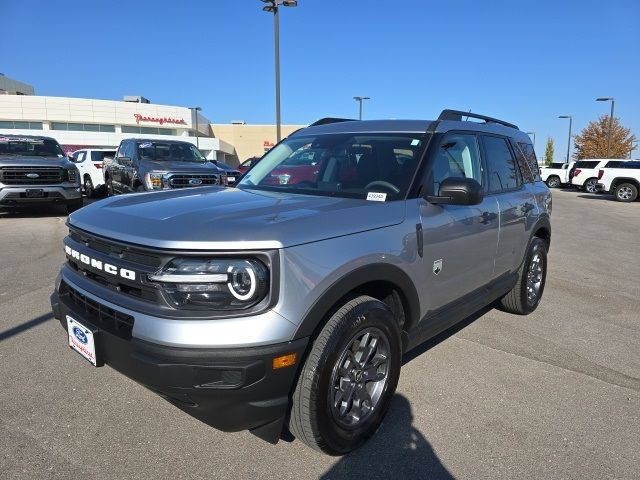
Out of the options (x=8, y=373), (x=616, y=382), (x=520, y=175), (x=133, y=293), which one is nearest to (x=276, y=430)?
(x=133, y=293)

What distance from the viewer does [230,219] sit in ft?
7.59

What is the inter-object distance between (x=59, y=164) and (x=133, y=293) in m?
9.88

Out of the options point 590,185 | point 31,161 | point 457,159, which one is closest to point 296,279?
point 457,159

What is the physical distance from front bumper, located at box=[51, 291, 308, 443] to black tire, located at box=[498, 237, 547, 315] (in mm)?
3216

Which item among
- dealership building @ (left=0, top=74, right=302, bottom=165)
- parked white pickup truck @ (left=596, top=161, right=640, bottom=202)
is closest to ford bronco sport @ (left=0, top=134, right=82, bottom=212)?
parked white pickup truck @ (left=596, top=161, right=640, bottom=202)

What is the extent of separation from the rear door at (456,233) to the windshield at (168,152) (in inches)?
347

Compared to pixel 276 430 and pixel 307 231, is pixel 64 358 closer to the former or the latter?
pixel 276 430

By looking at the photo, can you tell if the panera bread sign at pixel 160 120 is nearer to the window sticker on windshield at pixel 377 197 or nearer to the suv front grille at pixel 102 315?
the suv front grille at pixel 102 315

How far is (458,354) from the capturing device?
3896 mm

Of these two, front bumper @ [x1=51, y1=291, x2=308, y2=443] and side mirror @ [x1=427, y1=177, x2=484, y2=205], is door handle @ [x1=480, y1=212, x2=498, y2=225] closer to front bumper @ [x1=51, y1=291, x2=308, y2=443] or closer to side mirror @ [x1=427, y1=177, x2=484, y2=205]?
side mirror @ [x1=427, y1=177, x2=484, y2=205]

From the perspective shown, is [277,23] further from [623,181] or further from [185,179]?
[623,181]

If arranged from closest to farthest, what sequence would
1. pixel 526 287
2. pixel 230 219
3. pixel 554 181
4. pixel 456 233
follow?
pixel 230 219
pixel 456 233
pixel 526 287
pixel 554 181

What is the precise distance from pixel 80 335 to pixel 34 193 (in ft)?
30.4

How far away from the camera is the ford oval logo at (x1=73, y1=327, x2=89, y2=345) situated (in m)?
2.47
